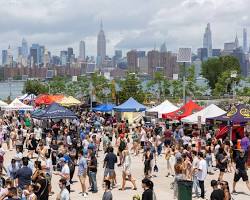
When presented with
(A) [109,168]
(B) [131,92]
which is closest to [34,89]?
(B) [131,92]

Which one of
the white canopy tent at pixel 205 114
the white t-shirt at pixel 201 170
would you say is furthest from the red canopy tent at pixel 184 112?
the white t-shirt at pixel 201 170

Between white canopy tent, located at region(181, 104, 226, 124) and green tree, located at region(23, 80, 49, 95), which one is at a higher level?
green tree, located at region(23, 80, 49, 95)

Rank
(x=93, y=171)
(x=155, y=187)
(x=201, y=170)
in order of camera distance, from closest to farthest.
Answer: (x=201, y=170), (x=93, y=171), (x=155, y=187)

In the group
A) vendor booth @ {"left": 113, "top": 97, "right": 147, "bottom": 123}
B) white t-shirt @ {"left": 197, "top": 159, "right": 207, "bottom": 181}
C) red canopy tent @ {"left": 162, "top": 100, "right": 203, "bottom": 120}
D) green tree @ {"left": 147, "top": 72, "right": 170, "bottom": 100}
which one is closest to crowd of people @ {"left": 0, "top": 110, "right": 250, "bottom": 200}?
white t-shirt @ {"left": 197, "top": 159, "right": 207, "bottom": 181}

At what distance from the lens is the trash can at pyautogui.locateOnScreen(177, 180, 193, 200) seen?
13.4 meters

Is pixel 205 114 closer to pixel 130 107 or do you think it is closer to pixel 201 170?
pixel 130 107

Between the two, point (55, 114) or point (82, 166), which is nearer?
point (82, 166)

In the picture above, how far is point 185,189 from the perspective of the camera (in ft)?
44.1

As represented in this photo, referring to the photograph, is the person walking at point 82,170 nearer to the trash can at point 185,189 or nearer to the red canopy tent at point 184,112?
the trash can at point 185,189

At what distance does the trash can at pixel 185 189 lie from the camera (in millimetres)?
13391

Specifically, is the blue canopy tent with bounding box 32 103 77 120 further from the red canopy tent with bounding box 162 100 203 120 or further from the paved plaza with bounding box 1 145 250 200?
the red canopy tent with bounding box 162 100 203 120

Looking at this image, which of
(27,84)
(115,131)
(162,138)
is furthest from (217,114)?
(27,84)

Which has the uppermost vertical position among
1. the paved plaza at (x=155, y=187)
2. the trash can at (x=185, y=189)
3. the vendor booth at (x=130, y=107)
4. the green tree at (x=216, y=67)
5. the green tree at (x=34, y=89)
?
the green tree at (x=216, y=67)

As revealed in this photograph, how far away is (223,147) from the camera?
719 inches
